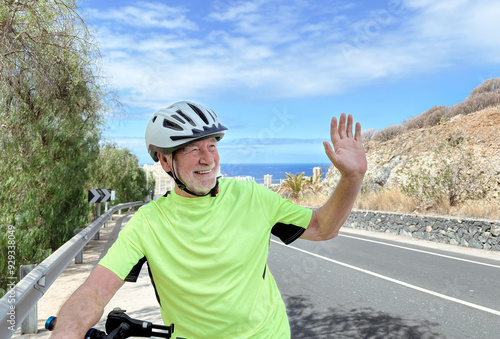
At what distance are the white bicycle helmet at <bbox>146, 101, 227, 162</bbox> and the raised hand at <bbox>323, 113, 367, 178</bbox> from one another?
56 cm

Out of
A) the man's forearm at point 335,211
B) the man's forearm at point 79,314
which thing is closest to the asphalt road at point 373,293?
the man's forearm at point 335,211

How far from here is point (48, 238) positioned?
9.67 meters

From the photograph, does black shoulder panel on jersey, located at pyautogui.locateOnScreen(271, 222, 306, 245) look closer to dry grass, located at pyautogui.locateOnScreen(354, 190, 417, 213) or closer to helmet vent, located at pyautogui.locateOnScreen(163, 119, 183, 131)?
helmet vent, located at pyautogui.locateOnScreen(163, 119, 183, 131)

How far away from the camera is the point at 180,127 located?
7.28 feet

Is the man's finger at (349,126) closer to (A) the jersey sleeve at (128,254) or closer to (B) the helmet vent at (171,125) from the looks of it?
(B) the helmet vent at (171,125)

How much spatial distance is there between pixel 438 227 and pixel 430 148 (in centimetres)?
1366

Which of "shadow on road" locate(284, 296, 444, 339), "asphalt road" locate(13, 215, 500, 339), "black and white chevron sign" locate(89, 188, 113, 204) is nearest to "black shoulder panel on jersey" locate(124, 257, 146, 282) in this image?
"asphalt road" locate(13, 215, 500, 339)

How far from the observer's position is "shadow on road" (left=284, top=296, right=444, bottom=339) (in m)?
5.43

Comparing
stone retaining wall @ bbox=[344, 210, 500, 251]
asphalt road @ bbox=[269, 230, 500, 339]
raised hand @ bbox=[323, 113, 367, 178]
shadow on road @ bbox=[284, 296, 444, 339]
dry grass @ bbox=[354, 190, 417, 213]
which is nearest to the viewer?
raised hand @ bbox=[323, 113, 367, 178]

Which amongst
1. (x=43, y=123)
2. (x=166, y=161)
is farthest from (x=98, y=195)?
(x=166, y=161)

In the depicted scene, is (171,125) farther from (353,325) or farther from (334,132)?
(353,325)

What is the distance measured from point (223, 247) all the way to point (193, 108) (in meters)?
0.77

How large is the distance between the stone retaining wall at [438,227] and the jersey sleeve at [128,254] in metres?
13.2

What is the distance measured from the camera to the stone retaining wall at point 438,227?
12969 mm
